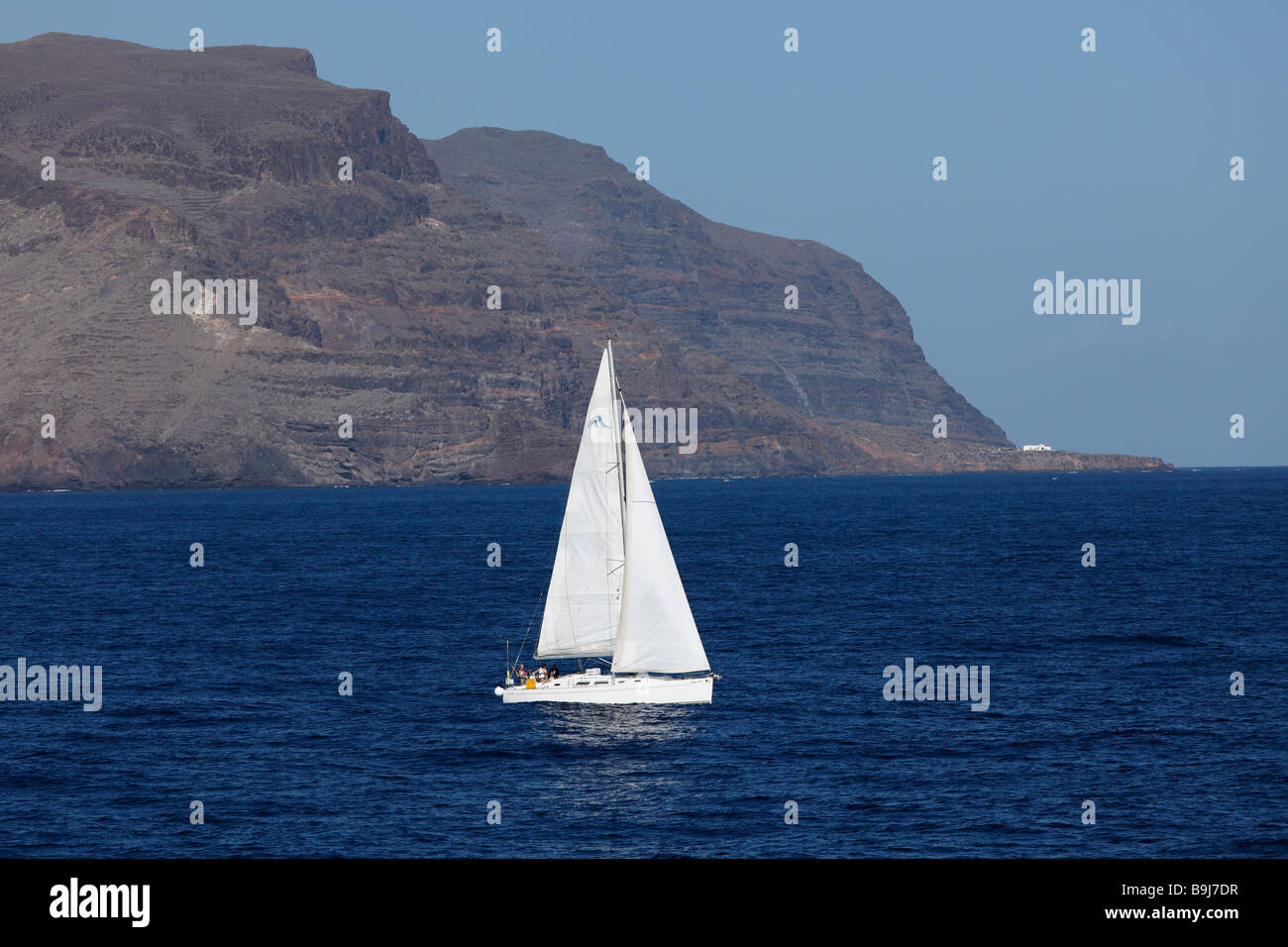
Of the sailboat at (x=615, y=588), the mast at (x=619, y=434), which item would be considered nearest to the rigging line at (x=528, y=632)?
the sailboat at (x=615, y=588)

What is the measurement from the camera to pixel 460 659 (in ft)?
229

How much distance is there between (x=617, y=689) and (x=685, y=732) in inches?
163

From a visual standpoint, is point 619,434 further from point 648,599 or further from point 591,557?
point 648,599

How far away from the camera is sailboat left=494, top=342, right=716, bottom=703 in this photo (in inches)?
1996

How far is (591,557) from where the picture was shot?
170 ft
